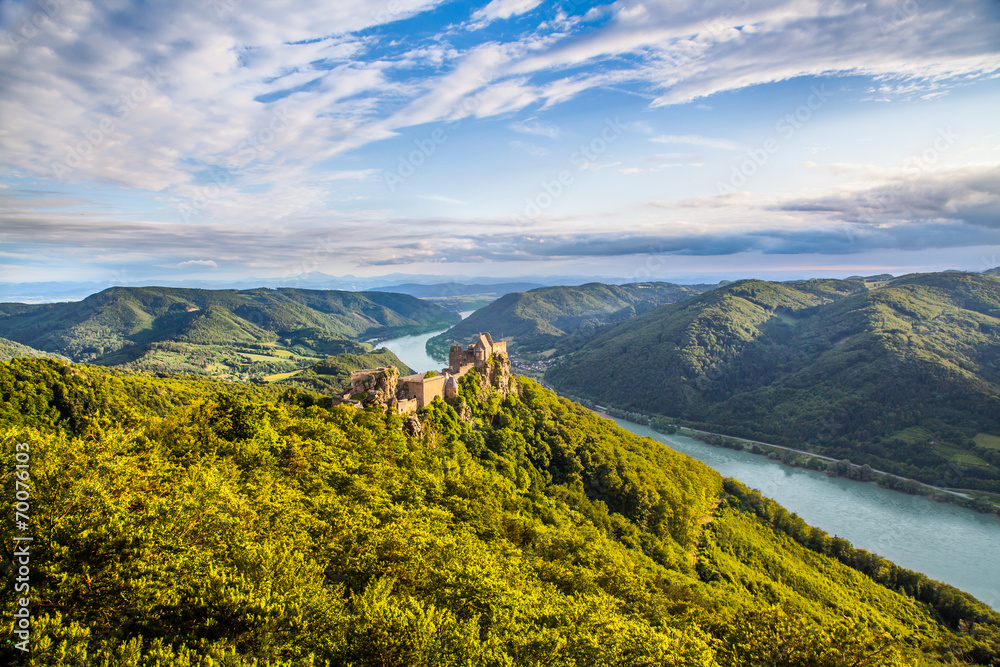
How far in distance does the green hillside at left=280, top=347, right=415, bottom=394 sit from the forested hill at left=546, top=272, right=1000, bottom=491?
66.5m

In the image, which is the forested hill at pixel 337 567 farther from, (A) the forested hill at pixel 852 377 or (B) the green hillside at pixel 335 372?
(B) the green hillside at pixel 335 372

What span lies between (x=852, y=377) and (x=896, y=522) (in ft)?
231


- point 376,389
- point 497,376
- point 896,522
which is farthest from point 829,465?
point 376,389

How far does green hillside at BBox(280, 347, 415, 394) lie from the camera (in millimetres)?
138375

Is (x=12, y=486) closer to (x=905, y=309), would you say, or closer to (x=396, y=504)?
(x=396, y=504)

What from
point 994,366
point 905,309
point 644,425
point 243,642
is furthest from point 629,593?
point 905,309

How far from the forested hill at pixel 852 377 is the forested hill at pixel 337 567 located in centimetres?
8359

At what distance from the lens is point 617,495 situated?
53812 mm

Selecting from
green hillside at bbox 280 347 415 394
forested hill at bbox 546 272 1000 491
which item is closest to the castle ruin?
green hillside at bbox 280 347 415 394

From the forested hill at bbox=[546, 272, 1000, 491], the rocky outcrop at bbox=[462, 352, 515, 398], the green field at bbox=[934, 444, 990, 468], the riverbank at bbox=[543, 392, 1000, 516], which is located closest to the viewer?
the rocky outcrop at bbox=[462, 352, 515, 398]

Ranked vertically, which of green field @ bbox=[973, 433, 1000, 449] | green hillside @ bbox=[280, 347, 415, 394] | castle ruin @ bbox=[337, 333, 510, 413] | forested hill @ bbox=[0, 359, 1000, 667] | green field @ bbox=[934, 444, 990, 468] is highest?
castle ruin @ bbox=[337, 333, 510, 413]

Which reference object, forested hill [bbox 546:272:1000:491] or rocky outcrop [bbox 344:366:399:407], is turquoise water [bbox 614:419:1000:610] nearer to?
forested hill [bbox 546:272:1000:491]

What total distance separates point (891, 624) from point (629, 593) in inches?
1495

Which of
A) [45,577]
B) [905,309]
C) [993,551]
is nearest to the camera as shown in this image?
[45,577]
